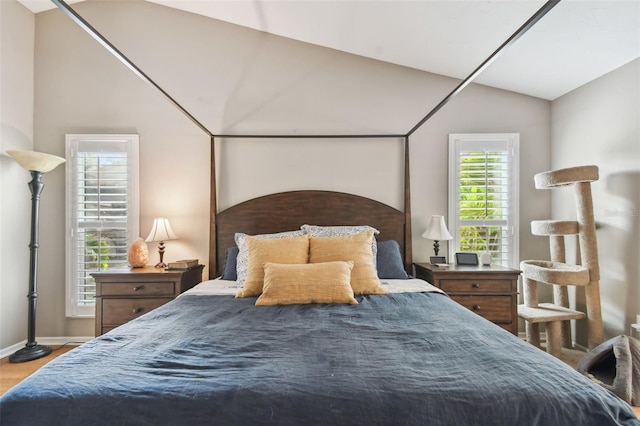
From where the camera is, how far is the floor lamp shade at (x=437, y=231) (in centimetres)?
294

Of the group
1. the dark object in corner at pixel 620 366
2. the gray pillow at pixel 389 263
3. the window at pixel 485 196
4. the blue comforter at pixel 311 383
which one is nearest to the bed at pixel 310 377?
the blue comforter at pixel 311 383

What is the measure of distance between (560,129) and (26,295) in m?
5.35

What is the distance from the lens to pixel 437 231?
295 centimetres

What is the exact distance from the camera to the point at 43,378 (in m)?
1.03

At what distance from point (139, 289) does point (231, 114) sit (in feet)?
5.87

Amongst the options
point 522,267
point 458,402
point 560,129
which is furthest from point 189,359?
point 560,129

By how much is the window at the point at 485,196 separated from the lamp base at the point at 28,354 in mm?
3840

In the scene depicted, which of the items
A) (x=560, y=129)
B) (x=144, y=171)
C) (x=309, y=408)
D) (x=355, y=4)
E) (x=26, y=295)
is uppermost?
(x=355, y=4)

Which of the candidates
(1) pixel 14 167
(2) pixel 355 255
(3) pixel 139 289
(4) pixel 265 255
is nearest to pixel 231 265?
(4) pixel 265 255

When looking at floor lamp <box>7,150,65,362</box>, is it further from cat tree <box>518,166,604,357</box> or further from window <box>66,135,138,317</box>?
cat tree <box>518,166,604,357</box>

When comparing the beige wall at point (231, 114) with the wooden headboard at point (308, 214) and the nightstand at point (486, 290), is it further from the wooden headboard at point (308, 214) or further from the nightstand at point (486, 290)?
the nightstand at point (486, 290)

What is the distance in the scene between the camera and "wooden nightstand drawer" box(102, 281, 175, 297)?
262cm

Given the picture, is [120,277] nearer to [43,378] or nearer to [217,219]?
[217,219]

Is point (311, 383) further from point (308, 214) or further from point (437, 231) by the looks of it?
point (437, 231)
